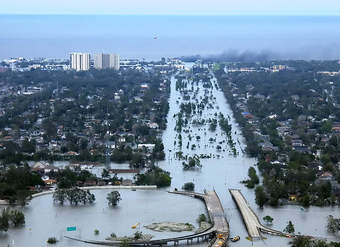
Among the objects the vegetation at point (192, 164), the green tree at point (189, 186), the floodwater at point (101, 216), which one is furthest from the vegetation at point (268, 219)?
the vegetation at point (192, 164)

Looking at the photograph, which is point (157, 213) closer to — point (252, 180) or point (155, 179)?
point (155, 179)

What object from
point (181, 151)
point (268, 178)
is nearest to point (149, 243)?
point (268, 178)

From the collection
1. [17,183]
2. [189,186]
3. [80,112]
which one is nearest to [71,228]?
[17,183]

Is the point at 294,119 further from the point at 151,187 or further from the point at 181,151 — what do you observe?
the point at 151,187

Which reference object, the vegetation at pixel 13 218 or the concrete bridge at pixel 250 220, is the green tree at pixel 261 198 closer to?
the concrete bridge at pixel 250 220

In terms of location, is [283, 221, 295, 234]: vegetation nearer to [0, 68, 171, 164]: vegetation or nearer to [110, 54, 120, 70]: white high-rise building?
[0, 68, 171, 164]: vegetation

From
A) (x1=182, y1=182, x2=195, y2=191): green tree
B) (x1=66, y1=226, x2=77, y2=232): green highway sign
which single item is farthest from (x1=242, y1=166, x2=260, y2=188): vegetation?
(x1=66, y1=226, x2=77, y2=232): green highway sign
